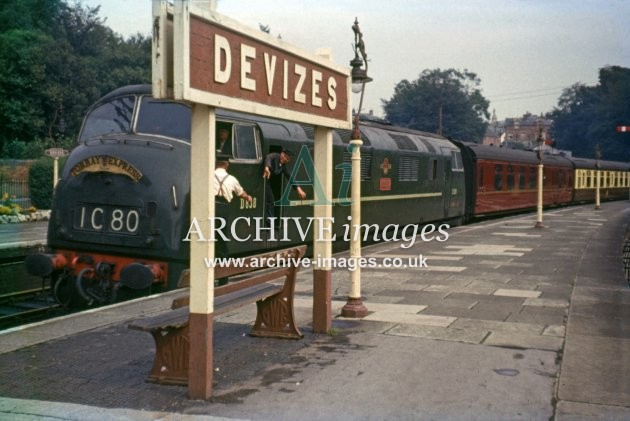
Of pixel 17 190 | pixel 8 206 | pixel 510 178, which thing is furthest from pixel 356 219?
pixel 17 190

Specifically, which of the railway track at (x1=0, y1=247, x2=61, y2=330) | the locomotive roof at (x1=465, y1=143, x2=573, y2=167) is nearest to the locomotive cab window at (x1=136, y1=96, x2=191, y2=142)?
the railway track at (x1=0, y1=247, x2=61, y2=330)

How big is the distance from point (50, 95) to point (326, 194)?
3902 cm

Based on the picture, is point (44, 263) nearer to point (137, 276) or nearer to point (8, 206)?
point (137, 276)

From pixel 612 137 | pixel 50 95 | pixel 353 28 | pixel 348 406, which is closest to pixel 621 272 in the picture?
pixel 353 28

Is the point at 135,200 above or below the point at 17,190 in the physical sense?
above

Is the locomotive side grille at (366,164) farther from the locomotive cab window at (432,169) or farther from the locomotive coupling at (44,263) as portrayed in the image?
the locomotive coupling at (44,263)

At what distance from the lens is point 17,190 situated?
30109 mm

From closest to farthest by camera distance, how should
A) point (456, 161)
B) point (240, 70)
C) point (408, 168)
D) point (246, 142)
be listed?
point (240, 70)
point (246, 142)
point (408, 168)
point (456, 161)

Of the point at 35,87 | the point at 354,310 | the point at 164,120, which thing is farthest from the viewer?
the point at 35,87

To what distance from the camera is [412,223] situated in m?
19.4

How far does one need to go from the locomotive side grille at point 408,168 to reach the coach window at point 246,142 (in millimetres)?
7340

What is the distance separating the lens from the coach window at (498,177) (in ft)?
92.3

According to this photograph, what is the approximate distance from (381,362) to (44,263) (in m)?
5.33

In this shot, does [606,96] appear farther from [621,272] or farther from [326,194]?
[326,194]
